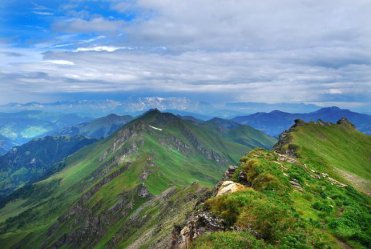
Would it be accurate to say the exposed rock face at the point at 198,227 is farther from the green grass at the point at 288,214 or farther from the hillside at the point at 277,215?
the green grass at the point at 288,214

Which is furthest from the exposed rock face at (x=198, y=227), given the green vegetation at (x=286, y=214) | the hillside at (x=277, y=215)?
the green vegetation at (x=286, y=214)

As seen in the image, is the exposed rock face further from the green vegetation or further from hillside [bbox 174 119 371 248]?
the green vegetation

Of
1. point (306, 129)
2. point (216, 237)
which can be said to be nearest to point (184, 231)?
point (216, 237)

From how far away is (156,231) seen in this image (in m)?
163

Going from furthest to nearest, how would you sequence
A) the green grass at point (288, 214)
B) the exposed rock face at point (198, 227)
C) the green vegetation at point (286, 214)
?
the exposed rock face at point (198, 227), the green grass at point (288, 214), the green vegetation at point (286, 214)

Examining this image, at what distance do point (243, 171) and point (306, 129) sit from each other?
421 ft

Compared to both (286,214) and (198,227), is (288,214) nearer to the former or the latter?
(286,214)

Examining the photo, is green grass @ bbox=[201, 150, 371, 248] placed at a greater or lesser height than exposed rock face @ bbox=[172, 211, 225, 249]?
greater

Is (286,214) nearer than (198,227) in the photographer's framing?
Yes

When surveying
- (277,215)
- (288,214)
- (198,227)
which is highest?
(277,215)

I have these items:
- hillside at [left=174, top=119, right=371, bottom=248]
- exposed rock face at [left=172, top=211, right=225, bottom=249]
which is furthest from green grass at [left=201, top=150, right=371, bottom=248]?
exposed rock face at [left=172, top=211, right=225, bottom=249]

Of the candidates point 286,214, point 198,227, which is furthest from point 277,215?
point 198,227

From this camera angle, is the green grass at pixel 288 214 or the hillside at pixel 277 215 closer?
the hillside at pixel 277 215

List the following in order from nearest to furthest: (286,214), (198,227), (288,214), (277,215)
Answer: (277,215) < (286,214) < (288,214) < (198,227)
